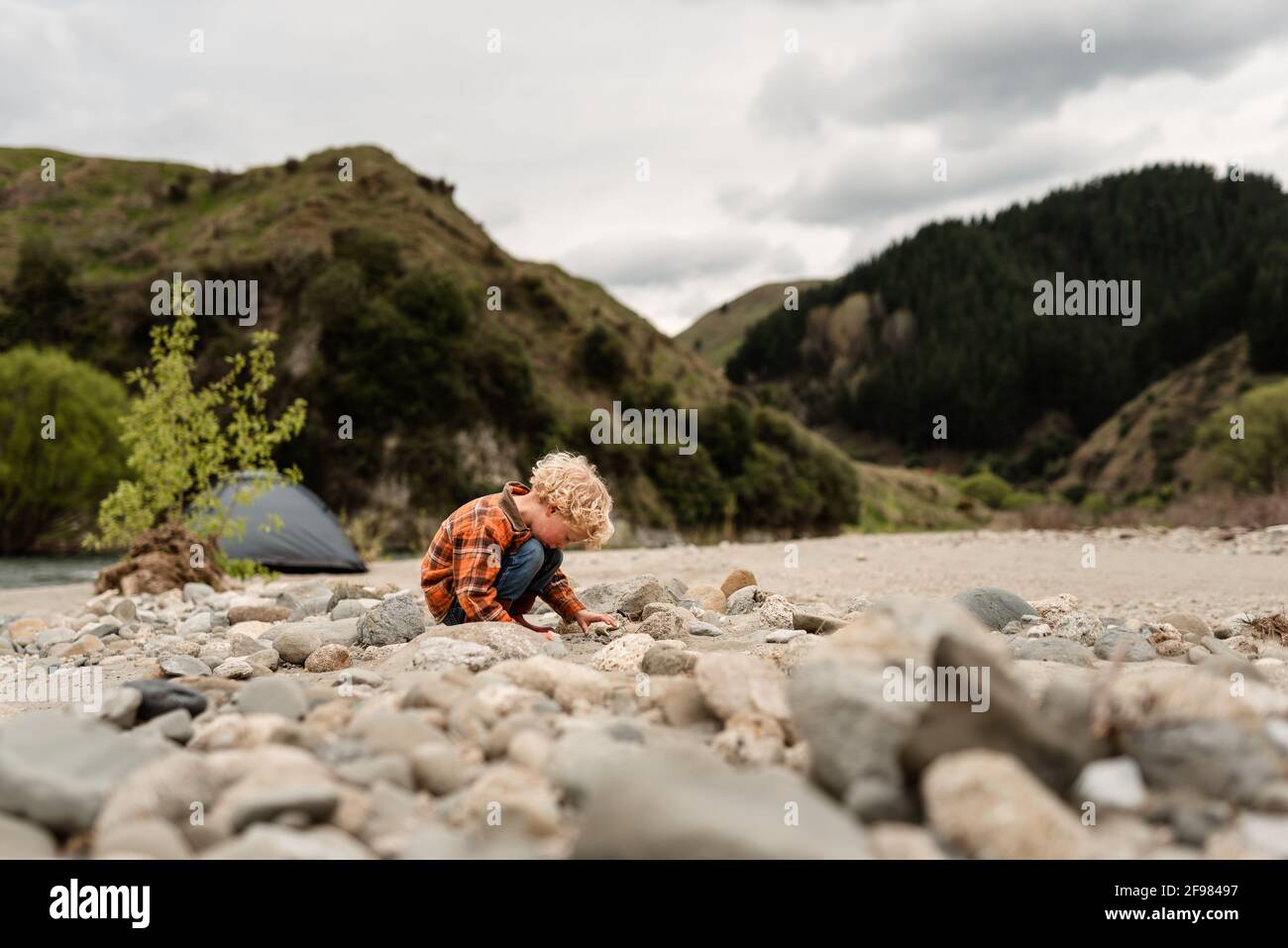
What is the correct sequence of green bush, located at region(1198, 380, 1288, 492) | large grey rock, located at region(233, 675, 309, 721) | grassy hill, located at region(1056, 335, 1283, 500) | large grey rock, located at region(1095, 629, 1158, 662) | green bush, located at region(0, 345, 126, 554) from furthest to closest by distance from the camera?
grassy hill, located at region(1056, 335, 1283, 500) → green bush, located at region(1198, 380, 1288, 492) → green bush, located at region(0, 345, 126, 554) → large grey rock, located at region(1095, 629, 1158, 662) → large grey rock, located at region(233, 675, 309, 721)

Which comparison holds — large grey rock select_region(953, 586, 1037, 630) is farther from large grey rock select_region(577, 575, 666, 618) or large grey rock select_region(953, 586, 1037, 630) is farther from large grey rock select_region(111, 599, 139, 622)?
large grey rock select_region(111, 599, 139, 622)

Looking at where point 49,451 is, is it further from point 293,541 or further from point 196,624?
point 196,624

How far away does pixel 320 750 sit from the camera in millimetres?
2709

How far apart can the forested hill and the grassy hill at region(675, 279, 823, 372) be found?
151ft

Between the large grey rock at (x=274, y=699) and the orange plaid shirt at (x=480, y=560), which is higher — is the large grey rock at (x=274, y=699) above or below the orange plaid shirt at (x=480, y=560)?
below

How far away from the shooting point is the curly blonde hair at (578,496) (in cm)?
503

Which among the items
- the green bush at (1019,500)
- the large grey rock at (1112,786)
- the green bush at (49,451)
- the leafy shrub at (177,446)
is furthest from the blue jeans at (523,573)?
the green bush at (1019,500)

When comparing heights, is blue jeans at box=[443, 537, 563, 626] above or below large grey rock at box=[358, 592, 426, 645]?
above

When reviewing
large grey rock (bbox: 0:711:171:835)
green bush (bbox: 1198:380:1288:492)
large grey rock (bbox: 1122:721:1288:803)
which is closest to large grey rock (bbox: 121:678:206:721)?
large grey rock (bbox: 0:711:171:835)

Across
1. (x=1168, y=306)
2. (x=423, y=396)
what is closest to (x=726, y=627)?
(x=423, y=396)

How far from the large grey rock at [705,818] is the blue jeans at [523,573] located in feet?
9.66

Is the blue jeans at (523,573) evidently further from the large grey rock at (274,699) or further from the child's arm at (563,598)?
the large grey rock at (274,699)

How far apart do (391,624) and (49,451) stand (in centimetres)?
2139

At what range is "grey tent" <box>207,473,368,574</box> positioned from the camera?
13508mm
